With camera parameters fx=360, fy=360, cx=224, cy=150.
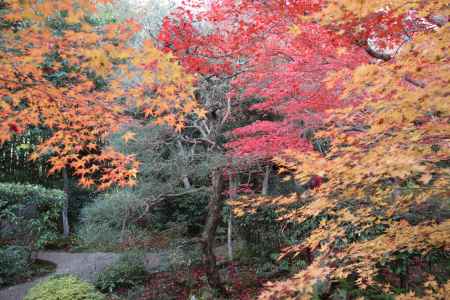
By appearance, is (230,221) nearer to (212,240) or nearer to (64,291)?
(212,240)

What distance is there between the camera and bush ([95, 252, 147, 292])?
7582mm

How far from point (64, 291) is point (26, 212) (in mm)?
5180

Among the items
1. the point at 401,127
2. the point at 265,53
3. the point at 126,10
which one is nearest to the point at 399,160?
the point at 401,127

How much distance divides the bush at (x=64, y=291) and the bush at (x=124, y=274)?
91.7 inches

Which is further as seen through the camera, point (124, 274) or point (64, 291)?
point (124, 274)

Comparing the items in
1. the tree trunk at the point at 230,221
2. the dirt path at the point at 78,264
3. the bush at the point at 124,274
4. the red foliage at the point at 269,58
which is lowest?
the dirt path at the point at 78,264

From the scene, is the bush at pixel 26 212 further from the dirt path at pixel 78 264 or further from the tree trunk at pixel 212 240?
the tree trunk at pixel 212 240

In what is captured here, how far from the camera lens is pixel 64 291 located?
4.91 m

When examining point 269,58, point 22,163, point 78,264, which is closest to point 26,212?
point 78,264

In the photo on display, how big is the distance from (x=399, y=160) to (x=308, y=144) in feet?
18.5

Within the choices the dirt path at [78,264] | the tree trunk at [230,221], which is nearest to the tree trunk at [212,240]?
the dirt path at [78,264]

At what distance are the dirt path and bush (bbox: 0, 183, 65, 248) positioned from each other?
3.32 ft

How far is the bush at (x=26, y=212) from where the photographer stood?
28.8 ft

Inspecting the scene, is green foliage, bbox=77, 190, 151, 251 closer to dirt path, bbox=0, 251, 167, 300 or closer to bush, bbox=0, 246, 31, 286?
dirt path, bbox=0, 251, 167, 300
